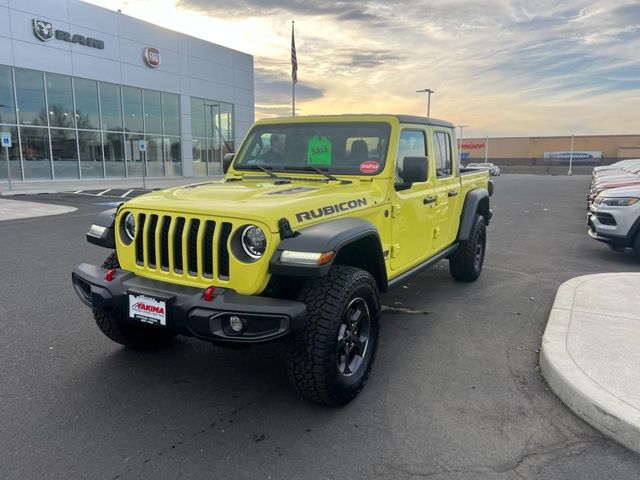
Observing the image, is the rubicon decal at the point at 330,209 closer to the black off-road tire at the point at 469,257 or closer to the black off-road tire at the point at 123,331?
the black off-road tire at the point at 123,331

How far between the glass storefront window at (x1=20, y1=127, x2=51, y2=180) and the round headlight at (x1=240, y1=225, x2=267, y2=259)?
72.9 ft

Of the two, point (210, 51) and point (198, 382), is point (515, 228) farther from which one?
point (210, 51)

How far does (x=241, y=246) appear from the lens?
118 inches

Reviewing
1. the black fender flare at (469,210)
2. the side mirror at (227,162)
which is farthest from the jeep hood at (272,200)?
the black fender flare at (469,210)

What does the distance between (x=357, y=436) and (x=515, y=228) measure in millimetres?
9656

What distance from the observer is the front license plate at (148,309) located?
293 centimetres

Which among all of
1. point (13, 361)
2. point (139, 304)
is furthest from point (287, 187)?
point (13, 361)

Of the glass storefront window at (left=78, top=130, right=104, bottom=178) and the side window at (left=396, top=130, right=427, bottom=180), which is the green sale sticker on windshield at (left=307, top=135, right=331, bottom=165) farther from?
the glass storefront window at (left=78, top=130, right=104, bottom=178)

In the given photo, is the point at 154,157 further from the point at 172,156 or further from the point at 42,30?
the point at 42,30

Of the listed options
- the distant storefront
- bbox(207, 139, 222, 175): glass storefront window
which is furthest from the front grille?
the distant storefront

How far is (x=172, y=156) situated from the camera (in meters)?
28.6

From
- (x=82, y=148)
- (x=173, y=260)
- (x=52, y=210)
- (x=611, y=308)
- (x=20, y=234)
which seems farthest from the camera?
(x=82, y=148)

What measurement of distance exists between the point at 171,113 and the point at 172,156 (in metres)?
2.40

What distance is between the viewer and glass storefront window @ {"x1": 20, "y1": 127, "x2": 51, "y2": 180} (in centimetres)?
2130
